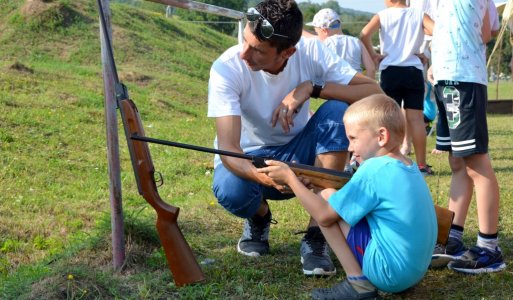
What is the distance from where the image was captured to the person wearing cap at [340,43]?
6898 millimetres

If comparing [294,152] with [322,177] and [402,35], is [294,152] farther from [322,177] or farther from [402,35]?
[402,35]

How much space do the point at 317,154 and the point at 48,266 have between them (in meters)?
1.56

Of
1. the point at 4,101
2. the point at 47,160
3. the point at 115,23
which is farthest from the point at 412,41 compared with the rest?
the point at 115,23

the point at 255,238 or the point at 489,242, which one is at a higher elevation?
the point at 489,242

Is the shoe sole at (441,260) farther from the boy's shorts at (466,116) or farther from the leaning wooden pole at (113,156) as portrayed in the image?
the leaning wooden pole at (113,156)

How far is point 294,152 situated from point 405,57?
3.56 metres

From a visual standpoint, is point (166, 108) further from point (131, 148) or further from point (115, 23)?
point (131, 148)

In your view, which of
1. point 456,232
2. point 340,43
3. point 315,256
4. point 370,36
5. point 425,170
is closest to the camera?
point 315,256

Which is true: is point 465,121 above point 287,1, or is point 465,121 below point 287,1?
below

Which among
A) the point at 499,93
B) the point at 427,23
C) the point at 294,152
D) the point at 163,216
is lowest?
the point at 499,93

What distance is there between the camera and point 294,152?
3.66 meters

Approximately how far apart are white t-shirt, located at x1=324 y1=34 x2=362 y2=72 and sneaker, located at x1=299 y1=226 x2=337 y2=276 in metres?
3.71

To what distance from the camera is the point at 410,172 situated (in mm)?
2830

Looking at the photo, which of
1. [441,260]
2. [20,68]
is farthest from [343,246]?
[20,68]
